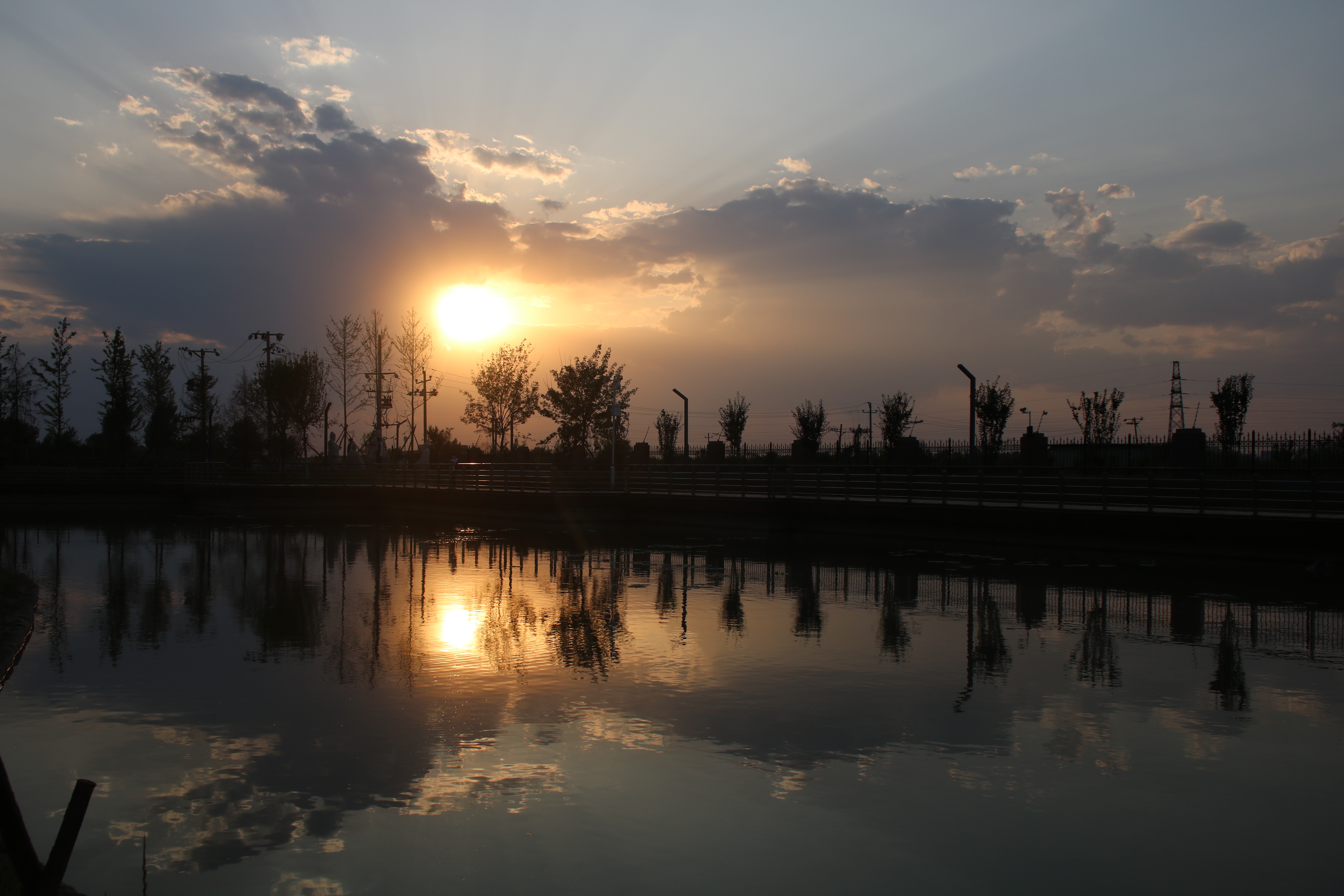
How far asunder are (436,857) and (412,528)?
100ft

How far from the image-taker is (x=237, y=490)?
47.1m

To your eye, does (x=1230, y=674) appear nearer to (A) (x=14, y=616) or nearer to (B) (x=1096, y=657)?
(B) (x=1096, y=657)

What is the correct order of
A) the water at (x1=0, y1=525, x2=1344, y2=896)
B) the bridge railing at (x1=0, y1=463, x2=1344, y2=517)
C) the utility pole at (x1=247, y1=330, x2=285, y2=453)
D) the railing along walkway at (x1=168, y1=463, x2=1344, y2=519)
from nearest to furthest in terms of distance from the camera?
the water at (x1=0, y1=525, x2=1344, y2=896) < the railing along walkway at (x1=168, y1=463, x2=1344, y2=519) < the bridge railing at (x1=0, y1=463, x2=1344, y2=517) < the utility pole at (x1=247, y1=330, x2=285, y2=453)

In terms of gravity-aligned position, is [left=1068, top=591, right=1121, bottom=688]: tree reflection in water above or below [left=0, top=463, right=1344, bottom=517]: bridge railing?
below

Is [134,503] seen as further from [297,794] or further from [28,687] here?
[297,794]

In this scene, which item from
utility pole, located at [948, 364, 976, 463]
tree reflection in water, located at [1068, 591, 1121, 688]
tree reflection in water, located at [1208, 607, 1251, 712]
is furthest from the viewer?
utility pole, located at [948, 364, 976, 463]

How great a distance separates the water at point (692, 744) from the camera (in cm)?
513

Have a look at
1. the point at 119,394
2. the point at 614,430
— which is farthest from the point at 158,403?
the point at 614,430

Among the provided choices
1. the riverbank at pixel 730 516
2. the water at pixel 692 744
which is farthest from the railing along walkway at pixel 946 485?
→ the water at pixel 692 744

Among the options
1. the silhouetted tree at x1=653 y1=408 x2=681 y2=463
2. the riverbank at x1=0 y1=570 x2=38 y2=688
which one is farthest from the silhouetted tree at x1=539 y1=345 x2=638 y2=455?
the riverbank at x1=0 y1=570 x2=38 y2=688

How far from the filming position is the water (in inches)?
202

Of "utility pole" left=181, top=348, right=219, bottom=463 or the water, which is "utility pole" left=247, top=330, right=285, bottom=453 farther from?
the water

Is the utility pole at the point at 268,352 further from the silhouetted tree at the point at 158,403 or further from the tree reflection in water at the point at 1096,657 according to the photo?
the tree reflection in water at the point at 1096,657

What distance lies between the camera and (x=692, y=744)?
721 cm
